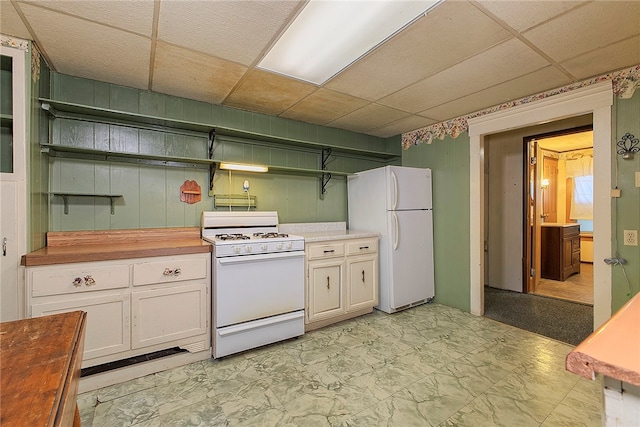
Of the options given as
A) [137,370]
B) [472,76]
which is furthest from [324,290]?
[472,76]

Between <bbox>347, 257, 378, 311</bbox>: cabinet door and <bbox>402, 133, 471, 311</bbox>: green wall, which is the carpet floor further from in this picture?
<bbox>347, 257, 378, 311</bbox>: cabinet door

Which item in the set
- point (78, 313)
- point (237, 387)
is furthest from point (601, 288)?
point (78, 313)

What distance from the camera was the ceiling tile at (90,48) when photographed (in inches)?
67.9

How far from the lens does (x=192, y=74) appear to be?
2.32m

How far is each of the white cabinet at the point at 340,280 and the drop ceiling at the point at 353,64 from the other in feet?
4.99

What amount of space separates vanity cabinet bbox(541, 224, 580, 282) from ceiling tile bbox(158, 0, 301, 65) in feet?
17.3

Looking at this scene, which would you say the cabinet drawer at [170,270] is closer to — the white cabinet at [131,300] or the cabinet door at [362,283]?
the white cabinet at [131,300]

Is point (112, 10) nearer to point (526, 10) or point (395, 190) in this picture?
point (526, 10)

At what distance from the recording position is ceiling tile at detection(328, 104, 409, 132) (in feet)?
10.2

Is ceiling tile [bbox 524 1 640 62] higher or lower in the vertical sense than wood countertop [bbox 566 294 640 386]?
higher

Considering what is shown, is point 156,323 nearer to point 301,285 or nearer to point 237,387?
point 237,387

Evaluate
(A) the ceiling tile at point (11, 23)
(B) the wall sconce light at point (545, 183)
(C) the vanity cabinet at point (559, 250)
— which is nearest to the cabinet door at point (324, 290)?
(A) the ceiling tile at point (11, 23)

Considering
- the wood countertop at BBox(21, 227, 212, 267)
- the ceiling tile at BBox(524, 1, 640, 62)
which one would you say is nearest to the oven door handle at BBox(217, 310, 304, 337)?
the wood countertop at BBox(21, 227, 212, 267)

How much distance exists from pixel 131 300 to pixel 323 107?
2.44 m
